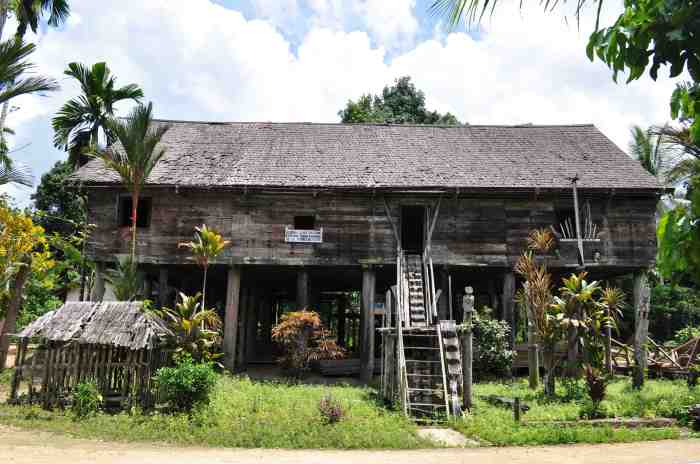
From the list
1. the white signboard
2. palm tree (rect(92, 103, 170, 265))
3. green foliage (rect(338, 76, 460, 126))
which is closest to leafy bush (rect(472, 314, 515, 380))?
the white signboard

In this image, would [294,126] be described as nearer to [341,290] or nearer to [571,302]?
[341,290]

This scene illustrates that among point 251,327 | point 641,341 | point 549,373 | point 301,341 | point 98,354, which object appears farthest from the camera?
point 251,327

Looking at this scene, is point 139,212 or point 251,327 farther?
point 251,327

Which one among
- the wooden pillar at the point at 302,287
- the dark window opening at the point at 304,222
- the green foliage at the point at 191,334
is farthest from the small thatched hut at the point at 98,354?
the dark window opening at the point at 304,222

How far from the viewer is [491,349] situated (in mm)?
17891

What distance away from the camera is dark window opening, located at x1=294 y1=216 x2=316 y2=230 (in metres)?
19.2

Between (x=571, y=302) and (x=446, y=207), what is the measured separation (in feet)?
18.8

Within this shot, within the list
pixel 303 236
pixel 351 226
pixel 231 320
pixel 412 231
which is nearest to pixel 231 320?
pixel 231 320

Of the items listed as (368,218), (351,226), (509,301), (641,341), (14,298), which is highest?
(368,218)

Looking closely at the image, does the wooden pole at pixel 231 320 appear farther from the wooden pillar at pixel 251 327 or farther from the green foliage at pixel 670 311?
the green foliage at pixel 670 311

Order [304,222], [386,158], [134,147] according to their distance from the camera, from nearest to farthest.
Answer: [134,147] → [304,222] → [386,158]

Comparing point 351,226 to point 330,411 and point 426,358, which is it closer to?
point 426,358

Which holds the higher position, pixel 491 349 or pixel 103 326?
pixel 103 326

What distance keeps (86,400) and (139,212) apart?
29.0ft
